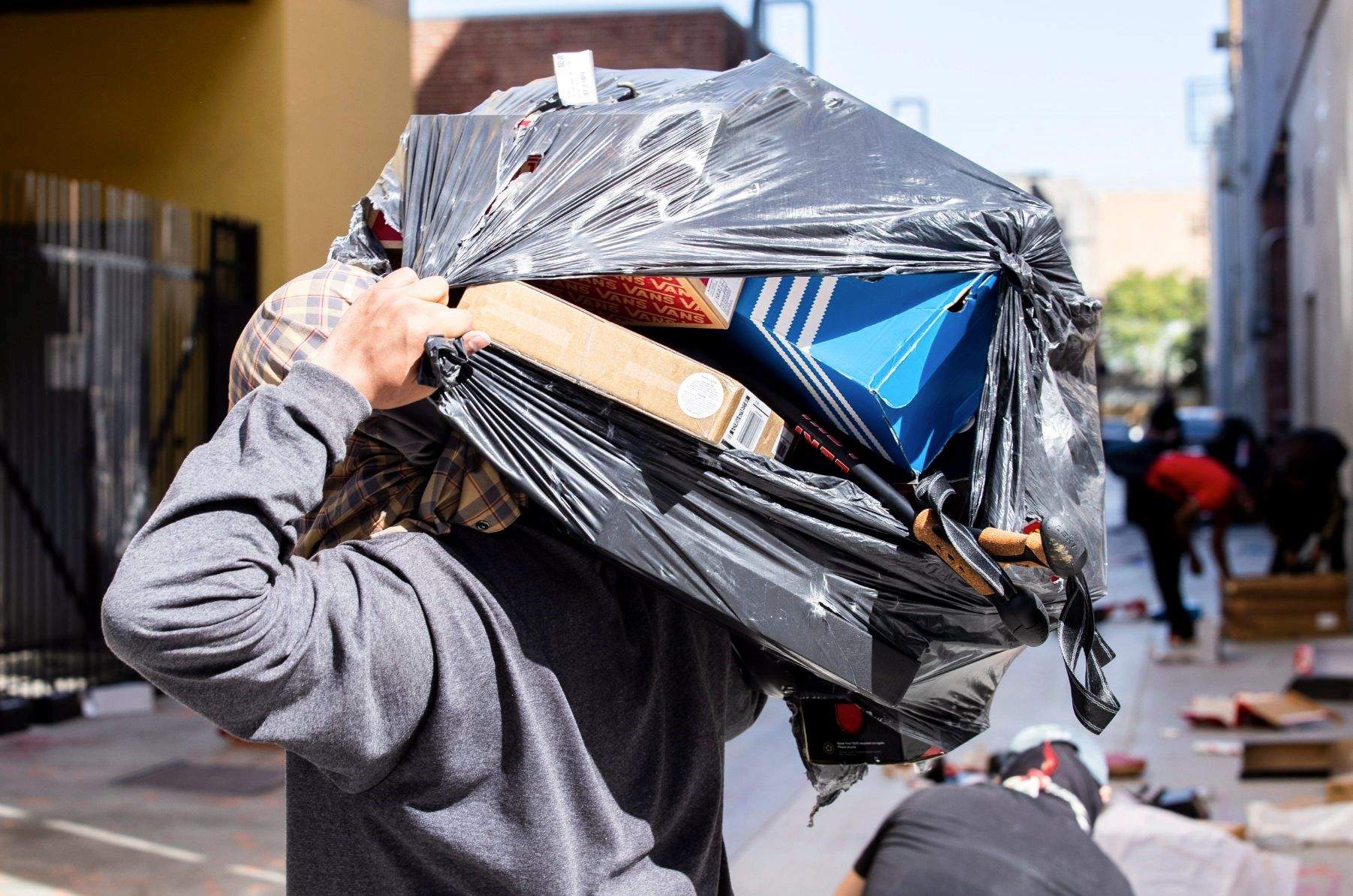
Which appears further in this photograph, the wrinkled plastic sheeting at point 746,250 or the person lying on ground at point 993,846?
the person lying on ground at point 993,846

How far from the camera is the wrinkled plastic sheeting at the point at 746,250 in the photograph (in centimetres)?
146

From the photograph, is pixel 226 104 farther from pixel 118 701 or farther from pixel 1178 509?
pixel 1178 509

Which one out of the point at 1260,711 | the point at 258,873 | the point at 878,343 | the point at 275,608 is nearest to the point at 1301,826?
the point at 1260,711

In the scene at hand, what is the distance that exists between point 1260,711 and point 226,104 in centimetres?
653

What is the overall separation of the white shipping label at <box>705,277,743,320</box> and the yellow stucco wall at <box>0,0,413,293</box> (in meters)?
6.10

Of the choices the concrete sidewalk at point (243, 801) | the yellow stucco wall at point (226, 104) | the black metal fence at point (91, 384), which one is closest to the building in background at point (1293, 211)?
the concrete sidewalk at point (243, 801)

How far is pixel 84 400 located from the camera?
7.14m

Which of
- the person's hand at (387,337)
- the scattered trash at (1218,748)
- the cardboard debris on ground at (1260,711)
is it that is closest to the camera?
the person's hand at (387,337)

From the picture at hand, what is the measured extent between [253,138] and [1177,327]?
70.9 metres

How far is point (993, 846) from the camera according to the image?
254 centimetres

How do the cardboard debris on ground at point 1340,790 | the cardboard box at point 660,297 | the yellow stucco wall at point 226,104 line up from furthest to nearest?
the yellow stucco wall at point 226,104, the cardboard debris on ground at point 1340,790, the cardboard box at point 660,297

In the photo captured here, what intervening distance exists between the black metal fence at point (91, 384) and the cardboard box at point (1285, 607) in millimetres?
6755

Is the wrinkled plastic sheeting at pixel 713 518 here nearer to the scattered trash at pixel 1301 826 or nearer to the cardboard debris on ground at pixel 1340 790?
the scattered trash at pixel 1301 826

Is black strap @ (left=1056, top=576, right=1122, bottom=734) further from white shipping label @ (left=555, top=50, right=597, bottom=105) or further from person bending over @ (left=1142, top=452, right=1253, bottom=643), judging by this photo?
person bending over @ (left=1142, top=452, right=1253, bottom=643)
